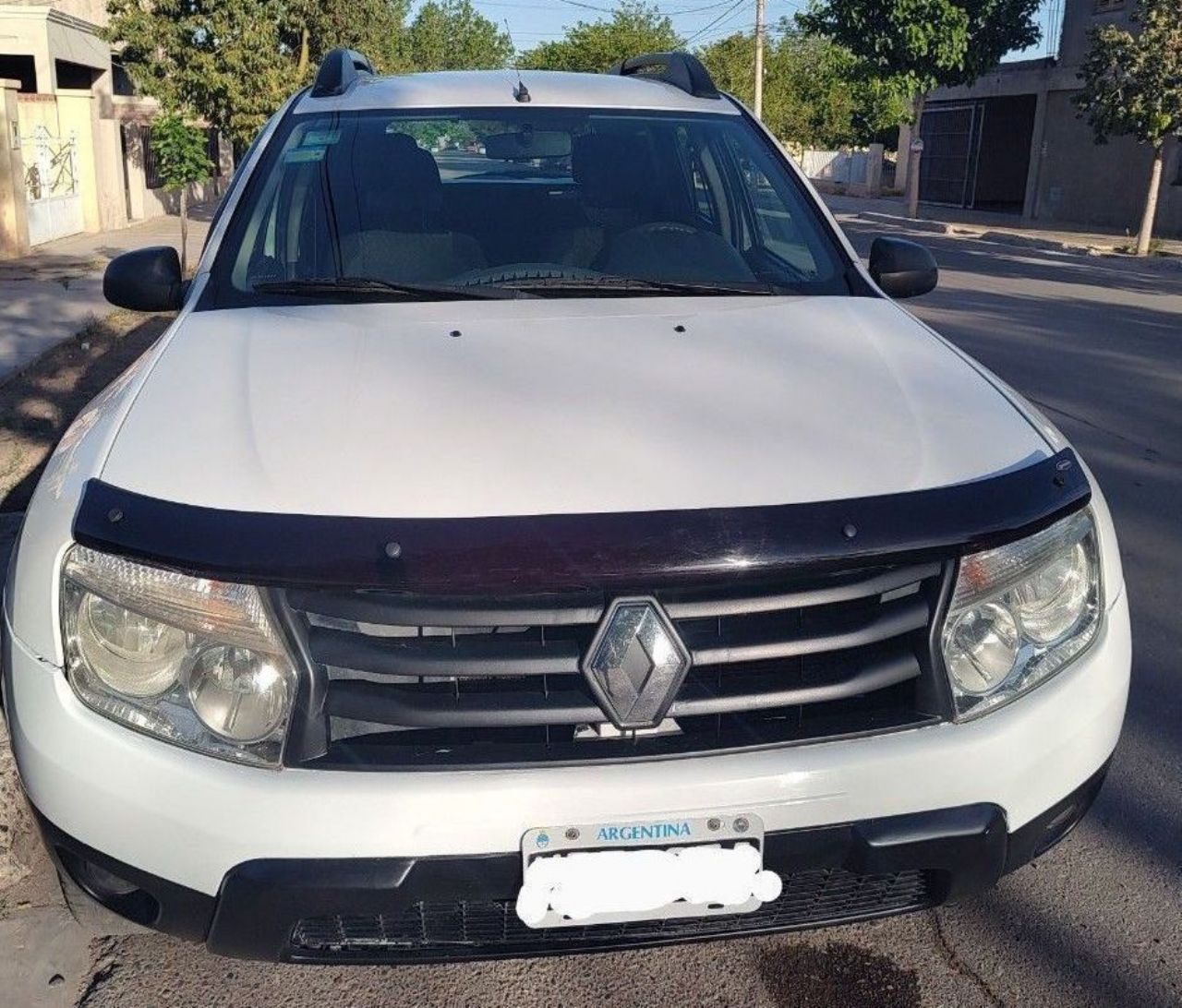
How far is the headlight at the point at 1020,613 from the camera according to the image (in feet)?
6.75

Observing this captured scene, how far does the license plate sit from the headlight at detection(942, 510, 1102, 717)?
0.46 meters

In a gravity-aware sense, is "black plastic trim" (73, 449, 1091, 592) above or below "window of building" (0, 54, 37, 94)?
below

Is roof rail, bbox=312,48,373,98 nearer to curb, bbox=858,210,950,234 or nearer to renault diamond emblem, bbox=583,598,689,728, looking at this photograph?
renault diamond emblem, bbox=583,598,689,728

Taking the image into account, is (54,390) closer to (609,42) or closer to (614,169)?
(614,169)

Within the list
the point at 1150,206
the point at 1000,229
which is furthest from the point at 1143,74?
the point at 1000,229

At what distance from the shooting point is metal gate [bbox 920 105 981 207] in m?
34.8

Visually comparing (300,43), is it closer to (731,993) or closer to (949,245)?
(949,245)

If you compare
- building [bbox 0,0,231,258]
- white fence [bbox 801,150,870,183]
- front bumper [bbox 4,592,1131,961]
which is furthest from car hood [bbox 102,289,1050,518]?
white fence [bbox 801,150,870,183]

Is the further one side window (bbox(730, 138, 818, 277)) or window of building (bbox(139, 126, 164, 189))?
window of building (bbox(139, 126, 164, 189))

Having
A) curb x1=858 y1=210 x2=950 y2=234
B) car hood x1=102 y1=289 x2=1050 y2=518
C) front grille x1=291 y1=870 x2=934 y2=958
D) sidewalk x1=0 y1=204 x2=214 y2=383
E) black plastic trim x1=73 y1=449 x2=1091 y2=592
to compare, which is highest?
car hood x1=102 y1=289 x2=1050 y2=518

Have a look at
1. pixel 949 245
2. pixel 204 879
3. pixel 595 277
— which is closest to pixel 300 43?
pixel 949 245

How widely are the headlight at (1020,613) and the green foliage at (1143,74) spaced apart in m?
20.0

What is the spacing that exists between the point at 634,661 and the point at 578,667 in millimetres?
89

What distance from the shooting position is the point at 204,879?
1921mm
